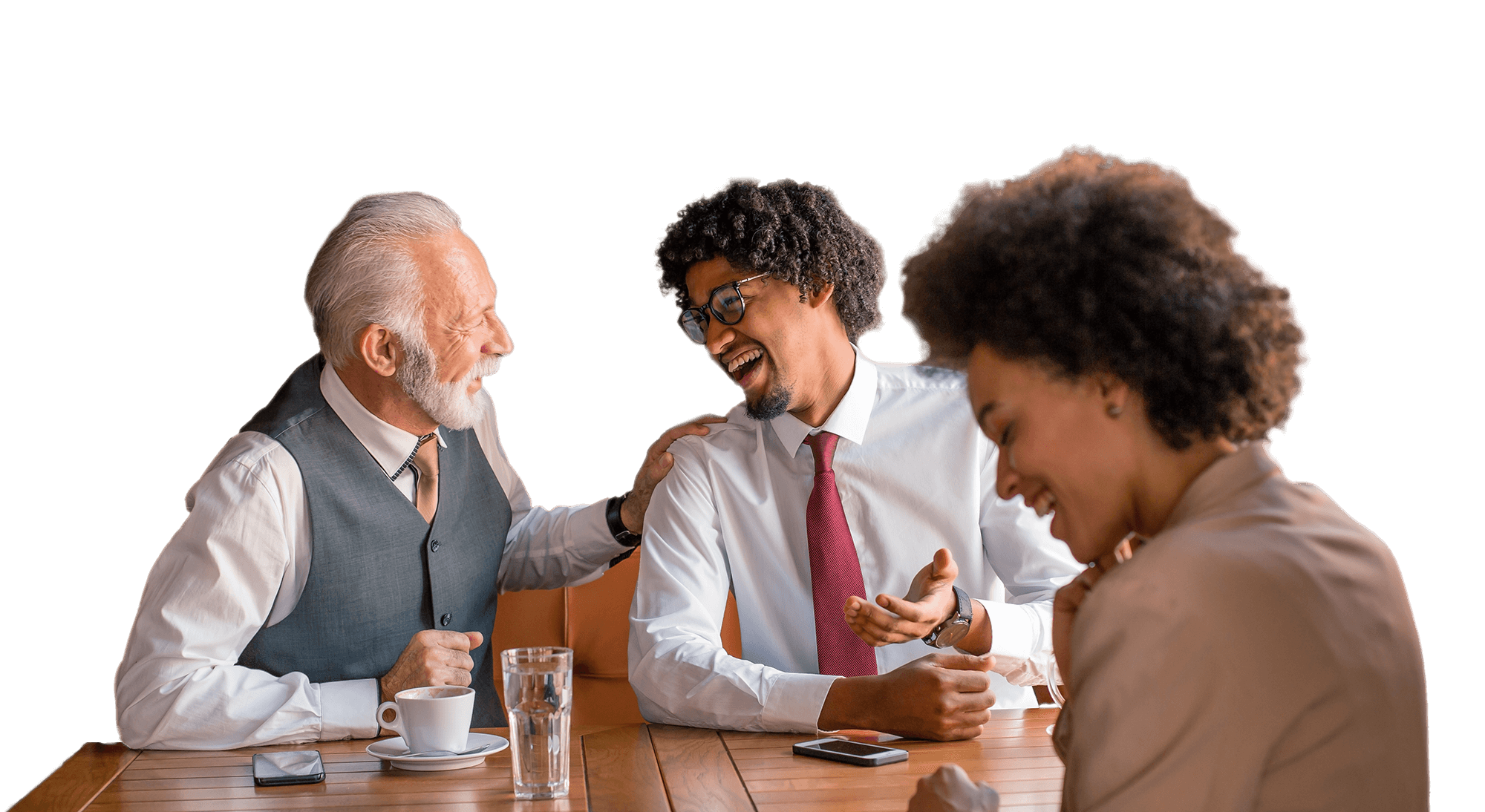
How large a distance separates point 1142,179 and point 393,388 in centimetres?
174

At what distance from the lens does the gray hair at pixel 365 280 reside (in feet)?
7.85

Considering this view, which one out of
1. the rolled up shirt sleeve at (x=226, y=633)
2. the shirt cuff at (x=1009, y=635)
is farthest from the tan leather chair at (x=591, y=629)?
the shirt cuff at (x=1009, y=635)

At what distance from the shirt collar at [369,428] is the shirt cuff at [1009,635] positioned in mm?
1240

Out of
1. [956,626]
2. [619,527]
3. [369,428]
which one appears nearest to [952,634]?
[956,626]

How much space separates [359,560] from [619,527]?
0.63 m

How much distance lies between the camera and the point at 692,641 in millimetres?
2059

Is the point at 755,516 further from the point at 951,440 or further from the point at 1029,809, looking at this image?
the point at 1029,809

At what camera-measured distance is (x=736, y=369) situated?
245cm

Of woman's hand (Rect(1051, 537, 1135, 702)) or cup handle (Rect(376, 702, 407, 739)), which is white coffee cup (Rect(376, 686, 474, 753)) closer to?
cup handle (Rect(376, 702, 407, 739))

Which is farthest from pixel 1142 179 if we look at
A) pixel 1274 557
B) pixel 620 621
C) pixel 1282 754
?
pixel 620 621

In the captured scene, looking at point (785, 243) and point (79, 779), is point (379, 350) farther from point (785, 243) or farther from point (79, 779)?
point (79, 779)

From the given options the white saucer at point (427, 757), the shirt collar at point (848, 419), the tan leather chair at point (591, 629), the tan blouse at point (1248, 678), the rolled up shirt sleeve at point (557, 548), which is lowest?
the tan leather chair at point (591, 629)

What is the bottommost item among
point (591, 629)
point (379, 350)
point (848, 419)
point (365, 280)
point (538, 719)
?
point (591, 629)

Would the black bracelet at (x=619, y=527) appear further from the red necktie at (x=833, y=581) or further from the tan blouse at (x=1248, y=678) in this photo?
the tan blouse at (x=1248, y=678)
